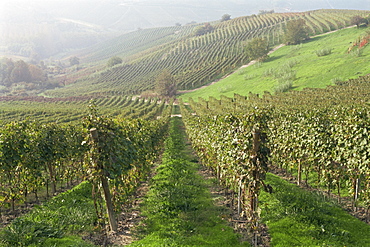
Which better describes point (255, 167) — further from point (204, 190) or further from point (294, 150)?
point (294, 150)

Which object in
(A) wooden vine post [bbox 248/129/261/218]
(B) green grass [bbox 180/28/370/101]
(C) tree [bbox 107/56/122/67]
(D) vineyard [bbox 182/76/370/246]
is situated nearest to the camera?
(A) wooden vine post [bbox 248/129/261/218]

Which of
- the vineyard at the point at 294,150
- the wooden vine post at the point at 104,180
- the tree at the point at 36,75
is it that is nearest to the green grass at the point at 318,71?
the vineyard at the point at 294,150

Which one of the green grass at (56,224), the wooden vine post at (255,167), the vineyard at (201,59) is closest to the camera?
the green grass at (56,224)

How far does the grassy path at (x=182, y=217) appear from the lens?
419 inches

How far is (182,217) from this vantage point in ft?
42.0

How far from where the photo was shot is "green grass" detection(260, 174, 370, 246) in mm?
10156

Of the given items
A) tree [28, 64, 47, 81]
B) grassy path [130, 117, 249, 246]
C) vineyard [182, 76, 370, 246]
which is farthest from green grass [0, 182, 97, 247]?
tree [28, 64, 47, 81]

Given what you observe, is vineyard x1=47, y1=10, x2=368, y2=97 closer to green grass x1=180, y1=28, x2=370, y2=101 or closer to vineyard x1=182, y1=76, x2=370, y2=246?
green grass x1=180, y1=28, x2=370, y2=101

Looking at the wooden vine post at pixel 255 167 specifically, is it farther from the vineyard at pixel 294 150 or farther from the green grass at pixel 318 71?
the green grass at pixel 318 71

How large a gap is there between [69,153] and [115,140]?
33.5 feet

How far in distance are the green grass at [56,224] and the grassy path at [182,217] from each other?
9.36ft

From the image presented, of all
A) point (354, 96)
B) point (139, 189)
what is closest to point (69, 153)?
point (139, 189)

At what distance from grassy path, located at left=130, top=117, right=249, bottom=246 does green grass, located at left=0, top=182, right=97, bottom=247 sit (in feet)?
9.36

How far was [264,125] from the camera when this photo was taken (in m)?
10.4
